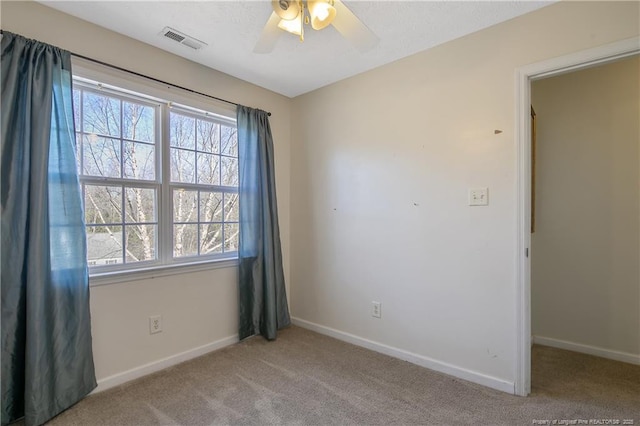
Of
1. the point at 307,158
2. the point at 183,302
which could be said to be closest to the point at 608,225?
the point at 307,158

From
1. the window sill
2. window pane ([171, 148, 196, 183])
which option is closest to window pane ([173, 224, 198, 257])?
the window sill

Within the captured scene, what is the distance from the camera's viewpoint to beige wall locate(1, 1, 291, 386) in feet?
6.39

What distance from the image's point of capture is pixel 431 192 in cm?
240

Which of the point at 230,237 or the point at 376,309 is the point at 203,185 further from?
the point at 376,309

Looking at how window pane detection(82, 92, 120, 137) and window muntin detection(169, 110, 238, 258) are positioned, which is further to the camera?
window muntin detection(169, 110, 238, 258)

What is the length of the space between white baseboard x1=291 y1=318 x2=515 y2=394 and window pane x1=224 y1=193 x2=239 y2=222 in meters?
1.28

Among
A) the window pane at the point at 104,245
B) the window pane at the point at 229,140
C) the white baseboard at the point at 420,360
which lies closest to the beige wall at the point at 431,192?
the white baseboard at the point at 420,360

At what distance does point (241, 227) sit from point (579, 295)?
2.93 meters

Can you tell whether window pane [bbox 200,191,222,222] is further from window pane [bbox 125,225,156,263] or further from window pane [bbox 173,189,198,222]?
window pane [bbox 125,225,156,263]

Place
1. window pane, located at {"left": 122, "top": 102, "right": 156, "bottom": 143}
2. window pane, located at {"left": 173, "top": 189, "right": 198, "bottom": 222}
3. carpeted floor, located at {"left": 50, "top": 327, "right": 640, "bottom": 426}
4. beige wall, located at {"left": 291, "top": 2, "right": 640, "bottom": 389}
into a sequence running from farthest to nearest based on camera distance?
window pane, located at {"left": 173, "top": 189, "right": 198, "bottom": 222}, window pane, located at {"left": 122, "top": 102, "right": 156, "bottom": 143}, beige wall, located at {"left": 291, "top": 2, "right": 640, "bottom": 389}, carpeted floor, located at {"left": 50, "top": 327, "right": 640, "bottom": 426}

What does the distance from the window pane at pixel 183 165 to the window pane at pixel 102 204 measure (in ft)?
1.38

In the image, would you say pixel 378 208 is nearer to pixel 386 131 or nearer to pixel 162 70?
pixel 386 131

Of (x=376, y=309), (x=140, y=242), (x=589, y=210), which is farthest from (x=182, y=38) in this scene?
(x=589, y=210)

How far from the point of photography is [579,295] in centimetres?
267
